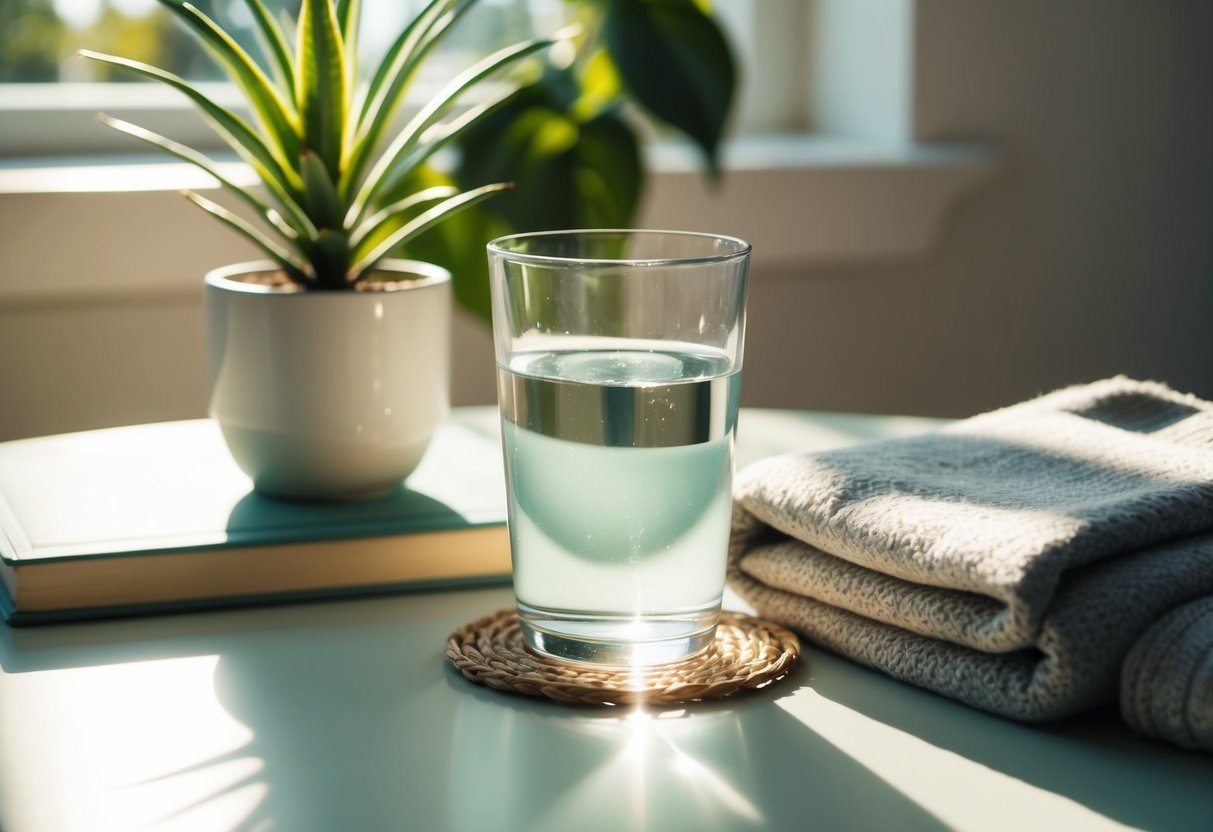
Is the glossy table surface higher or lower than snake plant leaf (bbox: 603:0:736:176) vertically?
lower

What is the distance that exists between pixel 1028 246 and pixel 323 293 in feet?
4.20

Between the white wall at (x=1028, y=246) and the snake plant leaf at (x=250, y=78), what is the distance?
2.76 ft

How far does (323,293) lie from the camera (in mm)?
627

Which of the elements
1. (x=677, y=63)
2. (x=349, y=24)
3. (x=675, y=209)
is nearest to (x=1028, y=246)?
(x=675, y=209)

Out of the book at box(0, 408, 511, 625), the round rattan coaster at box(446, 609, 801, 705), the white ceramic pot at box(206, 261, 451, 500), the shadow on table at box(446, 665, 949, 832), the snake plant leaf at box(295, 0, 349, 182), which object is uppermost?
the snake plant leaf at box(295, 0, 349, 182)

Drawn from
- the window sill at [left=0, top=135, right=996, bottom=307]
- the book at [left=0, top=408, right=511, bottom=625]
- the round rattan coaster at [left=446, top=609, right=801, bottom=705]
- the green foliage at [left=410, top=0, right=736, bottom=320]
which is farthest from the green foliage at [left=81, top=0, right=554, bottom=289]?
the window sill at [left=0, top=135, right=996, bottom=307]

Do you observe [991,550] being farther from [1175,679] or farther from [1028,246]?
[1028,246]

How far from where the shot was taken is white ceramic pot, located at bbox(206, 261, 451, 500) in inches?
24.8

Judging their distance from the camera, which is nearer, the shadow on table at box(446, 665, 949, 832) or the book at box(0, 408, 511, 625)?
the shadow on table at box(446, 665, 949, 832)

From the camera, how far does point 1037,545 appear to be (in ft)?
1.42

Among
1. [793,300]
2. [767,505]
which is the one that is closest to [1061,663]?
[767,505]

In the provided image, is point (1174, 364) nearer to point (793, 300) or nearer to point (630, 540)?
point (793, 300)

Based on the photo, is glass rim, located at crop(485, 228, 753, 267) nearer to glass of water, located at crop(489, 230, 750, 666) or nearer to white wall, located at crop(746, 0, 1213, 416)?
glass of water, located at crop(489, 230, 750, 666)

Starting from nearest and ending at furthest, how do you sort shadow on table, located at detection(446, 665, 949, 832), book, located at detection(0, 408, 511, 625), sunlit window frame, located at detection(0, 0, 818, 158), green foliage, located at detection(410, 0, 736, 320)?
shadow on table, located at detection(446, 665, 949, 832) → book, located at detection(0, 408, 511, 625) → green foliage, located at detection(410, 0, 736, 320) → sunlit window frame, located at detection(0, 0, 818, 158)
